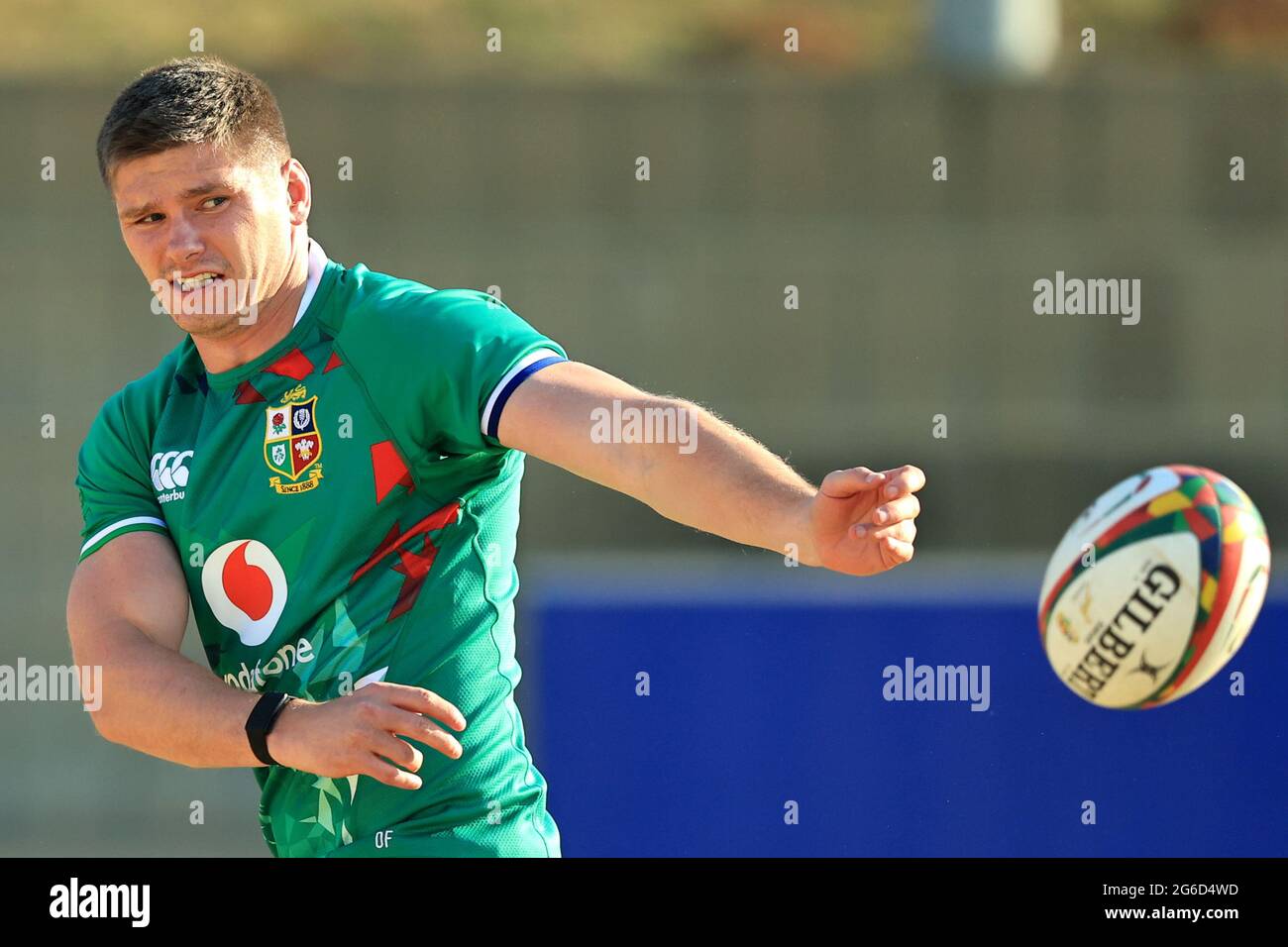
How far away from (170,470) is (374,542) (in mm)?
545

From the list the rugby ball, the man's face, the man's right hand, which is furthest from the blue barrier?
the man's right hand

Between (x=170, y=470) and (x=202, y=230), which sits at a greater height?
(x=202, y=230)

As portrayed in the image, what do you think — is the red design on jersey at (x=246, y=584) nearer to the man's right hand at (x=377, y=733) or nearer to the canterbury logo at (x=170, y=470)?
the canterbury logo at (x=170, y=470)

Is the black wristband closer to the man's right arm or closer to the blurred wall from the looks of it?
the man's right arm

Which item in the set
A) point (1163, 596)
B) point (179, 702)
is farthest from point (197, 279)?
point (1163, 596)

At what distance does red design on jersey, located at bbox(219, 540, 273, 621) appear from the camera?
12.8 feet

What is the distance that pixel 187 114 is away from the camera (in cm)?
391

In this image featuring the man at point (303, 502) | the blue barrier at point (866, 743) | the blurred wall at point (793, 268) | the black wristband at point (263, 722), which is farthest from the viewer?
the blurred wall at point (793, 268)

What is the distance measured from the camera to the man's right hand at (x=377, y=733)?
3410 mm

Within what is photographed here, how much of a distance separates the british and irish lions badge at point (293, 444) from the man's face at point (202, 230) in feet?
0.69

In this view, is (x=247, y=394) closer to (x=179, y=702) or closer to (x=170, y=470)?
(x=170, y=470)

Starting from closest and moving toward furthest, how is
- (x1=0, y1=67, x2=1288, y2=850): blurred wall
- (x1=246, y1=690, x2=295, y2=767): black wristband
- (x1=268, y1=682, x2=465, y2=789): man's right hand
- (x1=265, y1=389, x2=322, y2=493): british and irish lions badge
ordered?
(x1=268, y1=682, x2=465, y2=789): man's right hand, (x1=246, y1=690, x2=295, y2=767): black wristband, (x1=265, y1=389, x2=322, y2=493): british and irish lions badge, (x1=0, y1=67, x2=1288, y2=850): blurred wall

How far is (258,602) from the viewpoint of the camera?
3912 millimetres

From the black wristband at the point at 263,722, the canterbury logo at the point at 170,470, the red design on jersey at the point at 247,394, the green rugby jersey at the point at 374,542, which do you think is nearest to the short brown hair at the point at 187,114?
the green rugby jersey at the point at 374,542
